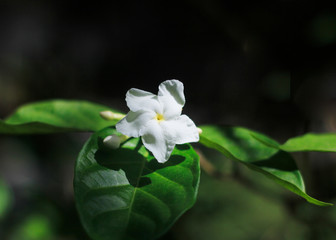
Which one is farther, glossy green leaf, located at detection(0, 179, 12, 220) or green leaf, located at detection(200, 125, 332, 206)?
glossy green leaf, located at detection(0, 179, 12, 220)

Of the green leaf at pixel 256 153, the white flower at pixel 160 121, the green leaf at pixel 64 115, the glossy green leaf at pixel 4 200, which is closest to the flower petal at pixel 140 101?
the white flower at pixel 160 121

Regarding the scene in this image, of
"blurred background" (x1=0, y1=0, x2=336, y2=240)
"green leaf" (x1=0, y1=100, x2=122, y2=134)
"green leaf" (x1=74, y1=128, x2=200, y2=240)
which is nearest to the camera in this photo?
"green leaf" (x1=74, y1=128, x2=200, y2=240)

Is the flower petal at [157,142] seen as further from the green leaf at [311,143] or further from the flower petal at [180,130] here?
the green leaf at [311,143]

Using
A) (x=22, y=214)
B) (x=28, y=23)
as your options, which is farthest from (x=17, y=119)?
(x=28, y=23)

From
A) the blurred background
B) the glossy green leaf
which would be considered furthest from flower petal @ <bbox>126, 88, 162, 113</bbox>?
the glossy green leaf

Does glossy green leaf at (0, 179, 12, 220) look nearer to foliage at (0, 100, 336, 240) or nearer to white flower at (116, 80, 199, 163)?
foliage at (0, 100, 336, 240)

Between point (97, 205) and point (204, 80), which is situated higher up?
point (97, 205)

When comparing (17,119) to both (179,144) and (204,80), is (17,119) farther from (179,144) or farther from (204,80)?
(204,80)
